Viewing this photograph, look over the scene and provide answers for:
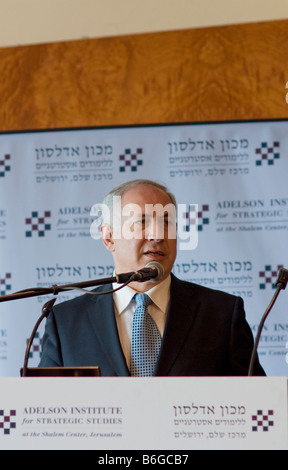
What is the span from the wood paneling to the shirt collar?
5.41 feet

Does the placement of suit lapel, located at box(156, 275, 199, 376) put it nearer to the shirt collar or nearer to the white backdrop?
the shirt collar

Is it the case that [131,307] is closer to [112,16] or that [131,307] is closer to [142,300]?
[142,300]

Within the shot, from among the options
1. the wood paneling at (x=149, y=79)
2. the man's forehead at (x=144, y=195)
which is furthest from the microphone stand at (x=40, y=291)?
the wood paneling at (x=149, y=79)

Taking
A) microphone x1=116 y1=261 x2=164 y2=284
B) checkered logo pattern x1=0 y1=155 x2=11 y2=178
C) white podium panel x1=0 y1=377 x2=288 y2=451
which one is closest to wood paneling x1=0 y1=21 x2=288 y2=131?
checkered logo pattern x1=0 y1=155 x2=11 y2=178

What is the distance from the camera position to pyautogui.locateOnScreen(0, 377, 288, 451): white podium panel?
1527 mm

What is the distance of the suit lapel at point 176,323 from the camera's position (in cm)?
260

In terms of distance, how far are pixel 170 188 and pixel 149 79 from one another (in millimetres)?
680

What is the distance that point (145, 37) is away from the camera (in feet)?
14.1

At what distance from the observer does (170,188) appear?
13.6 ft

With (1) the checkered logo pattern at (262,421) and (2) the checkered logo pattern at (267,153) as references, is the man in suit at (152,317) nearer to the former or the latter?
(1) the checkered logo pattern at (262,421)

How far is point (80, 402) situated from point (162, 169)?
8.87ft

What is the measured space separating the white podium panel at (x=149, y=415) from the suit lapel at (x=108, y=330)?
988 mm

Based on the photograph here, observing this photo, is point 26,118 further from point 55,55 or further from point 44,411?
point 44,411

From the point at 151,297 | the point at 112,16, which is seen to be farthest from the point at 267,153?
the point at 151,297
